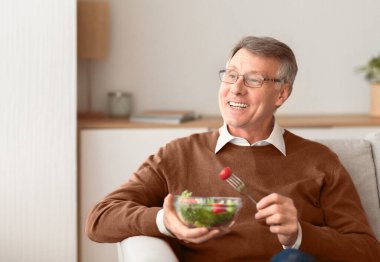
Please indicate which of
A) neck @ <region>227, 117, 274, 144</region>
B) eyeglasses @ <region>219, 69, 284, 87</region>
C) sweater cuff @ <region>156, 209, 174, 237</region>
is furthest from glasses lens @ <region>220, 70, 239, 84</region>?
sweater cuff @ <region>156, 209, 174, 237</region>

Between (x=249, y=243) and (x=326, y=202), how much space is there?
30 cm

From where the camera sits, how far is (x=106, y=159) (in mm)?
4098

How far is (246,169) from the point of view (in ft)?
9.11

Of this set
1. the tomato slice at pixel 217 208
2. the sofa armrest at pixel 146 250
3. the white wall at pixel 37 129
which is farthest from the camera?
the white wall at pixel 37 129

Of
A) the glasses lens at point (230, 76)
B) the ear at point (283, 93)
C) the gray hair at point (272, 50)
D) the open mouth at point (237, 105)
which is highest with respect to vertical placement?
the gray hair at point (272, 50)

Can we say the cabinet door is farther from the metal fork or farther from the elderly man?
the metal fork

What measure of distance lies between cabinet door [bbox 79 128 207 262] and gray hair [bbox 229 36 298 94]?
54.3 inches

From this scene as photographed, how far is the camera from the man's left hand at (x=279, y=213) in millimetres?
2250

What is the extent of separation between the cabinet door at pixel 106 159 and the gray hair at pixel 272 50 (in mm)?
1379

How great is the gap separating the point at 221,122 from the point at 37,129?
0.90 m

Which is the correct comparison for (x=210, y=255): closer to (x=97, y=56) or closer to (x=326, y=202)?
(x=326, y=202)

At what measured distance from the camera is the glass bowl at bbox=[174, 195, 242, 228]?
7.06 feet

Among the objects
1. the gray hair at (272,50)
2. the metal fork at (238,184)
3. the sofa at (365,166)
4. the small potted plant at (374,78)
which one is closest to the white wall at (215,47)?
the small potted plant at (374,78)

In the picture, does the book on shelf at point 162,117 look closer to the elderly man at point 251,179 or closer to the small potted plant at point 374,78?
the small potted plant at point 374,78
